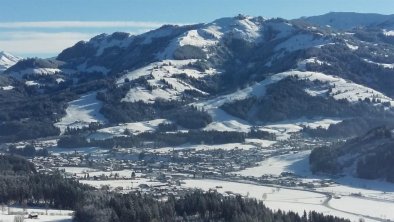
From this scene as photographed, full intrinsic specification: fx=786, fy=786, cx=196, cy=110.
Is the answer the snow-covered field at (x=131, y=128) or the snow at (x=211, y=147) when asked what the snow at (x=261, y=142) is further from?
the snow-covered field at (x=131, y=128)

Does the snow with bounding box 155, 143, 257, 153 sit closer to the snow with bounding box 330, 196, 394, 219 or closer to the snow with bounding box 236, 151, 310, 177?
the snow with bounding box 236, 151, 310, 177

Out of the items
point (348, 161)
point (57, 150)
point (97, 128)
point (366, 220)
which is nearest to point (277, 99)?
point (97, 128)

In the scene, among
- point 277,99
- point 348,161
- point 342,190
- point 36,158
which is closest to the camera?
point 342,190

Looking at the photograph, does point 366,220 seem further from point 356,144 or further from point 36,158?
point 36,158

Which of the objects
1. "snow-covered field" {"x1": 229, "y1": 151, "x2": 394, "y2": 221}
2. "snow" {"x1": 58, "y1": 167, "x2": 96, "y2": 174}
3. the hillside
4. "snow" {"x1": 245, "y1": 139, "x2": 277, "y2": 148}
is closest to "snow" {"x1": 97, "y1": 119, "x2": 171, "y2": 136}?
"snow" {"x1": 245, "y1": 139, "x2": 277, "y2": 148}

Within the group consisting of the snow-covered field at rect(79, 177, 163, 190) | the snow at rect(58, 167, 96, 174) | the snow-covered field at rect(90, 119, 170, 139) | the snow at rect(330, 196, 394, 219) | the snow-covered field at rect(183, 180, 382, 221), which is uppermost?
the snow-covered field at rect(90, 119, 170, 139)
